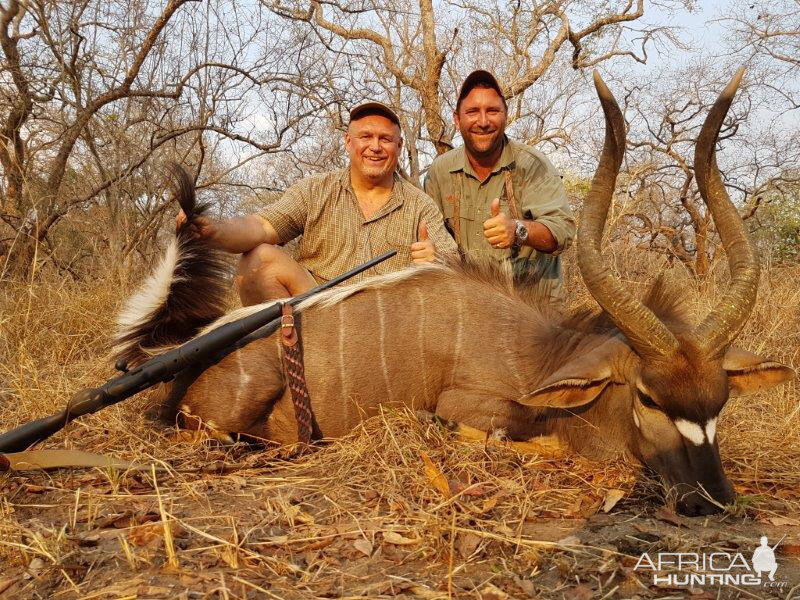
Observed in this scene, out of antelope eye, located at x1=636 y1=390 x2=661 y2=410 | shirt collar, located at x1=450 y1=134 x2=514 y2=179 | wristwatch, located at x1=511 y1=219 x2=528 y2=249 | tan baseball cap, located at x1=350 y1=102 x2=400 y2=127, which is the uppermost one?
tan baseball cap, located at x1=350 y1=102 x2=400 y2=127

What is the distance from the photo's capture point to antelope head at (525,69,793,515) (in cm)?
219

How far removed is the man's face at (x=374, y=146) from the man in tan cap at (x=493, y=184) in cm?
68

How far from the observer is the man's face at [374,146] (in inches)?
145

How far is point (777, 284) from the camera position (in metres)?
5.29

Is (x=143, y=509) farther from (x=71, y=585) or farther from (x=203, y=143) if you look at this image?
(x=203, y=143)

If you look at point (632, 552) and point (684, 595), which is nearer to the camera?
point (684, 595)

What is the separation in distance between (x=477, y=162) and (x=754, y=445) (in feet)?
7.83

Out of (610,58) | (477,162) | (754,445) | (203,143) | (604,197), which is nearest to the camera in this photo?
(604,197)

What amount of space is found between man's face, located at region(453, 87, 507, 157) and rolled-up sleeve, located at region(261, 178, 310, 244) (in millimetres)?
1176

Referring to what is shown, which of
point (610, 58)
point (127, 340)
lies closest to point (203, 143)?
point (127, 340)

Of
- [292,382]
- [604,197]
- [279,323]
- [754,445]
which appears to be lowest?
[754,445]

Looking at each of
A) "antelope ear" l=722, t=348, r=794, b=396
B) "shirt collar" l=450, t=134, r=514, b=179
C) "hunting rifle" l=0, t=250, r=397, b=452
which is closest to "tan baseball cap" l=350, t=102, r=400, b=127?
"shirt collar" l=450, t=134, r=514, b=179

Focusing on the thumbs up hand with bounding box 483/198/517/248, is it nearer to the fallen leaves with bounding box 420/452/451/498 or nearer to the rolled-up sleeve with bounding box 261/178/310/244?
the rolled-up sleeve with bounding box 261/178/310/244

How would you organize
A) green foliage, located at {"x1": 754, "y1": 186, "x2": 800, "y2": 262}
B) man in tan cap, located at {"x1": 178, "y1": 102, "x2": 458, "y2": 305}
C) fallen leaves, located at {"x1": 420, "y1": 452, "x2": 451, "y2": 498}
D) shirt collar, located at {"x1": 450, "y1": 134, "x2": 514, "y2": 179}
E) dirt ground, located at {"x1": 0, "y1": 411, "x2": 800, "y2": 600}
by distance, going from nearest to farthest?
1. dirt ground, located at {"x1": 0, "y1": 411, "x2": 800, "y2": 600}
2. fallen leaves, located at {"x1": 420, "y1": 452, "x2": 451, "y2": 498}
3. man in tan cap, located at {"x1": 178, "y1": 102, "x2": 458, "y2": 305}
4. shirt collar, located at {"x1": 450, "y1": 134, "x2": 514, "y2": 179}
5. green foliage, located at {"x1": 754, "y1": 186, "x2": 800, "y2": 262}
